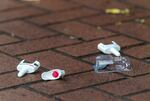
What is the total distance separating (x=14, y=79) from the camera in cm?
369

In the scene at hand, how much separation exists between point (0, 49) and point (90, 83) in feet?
3.00

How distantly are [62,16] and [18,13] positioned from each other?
41cm

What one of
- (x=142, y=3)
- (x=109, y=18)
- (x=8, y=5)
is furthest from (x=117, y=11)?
(x=8, y=5)

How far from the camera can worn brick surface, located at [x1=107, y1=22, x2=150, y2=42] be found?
176 inches

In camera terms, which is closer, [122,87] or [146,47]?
[122,87]

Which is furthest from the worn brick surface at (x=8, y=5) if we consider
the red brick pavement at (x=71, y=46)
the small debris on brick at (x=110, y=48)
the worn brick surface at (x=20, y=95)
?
the worn brick surface at (x=20, y=95)

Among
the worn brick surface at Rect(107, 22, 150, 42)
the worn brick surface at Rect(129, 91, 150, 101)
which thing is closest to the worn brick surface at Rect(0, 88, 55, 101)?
the worn brick surface at Rect(129, 91, 150, 101)

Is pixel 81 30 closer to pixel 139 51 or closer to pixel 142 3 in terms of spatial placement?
pixel 139 51

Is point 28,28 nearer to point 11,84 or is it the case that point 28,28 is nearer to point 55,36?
point 55,36

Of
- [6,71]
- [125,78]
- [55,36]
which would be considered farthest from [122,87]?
[55,36]

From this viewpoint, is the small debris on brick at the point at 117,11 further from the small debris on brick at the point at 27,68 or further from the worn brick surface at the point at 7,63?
the small debris on brick at the point at 27,68

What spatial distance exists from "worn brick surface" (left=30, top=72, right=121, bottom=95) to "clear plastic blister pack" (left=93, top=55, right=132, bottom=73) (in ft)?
0.26

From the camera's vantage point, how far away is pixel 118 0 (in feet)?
17.6

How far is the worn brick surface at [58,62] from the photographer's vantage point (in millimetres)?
3846
